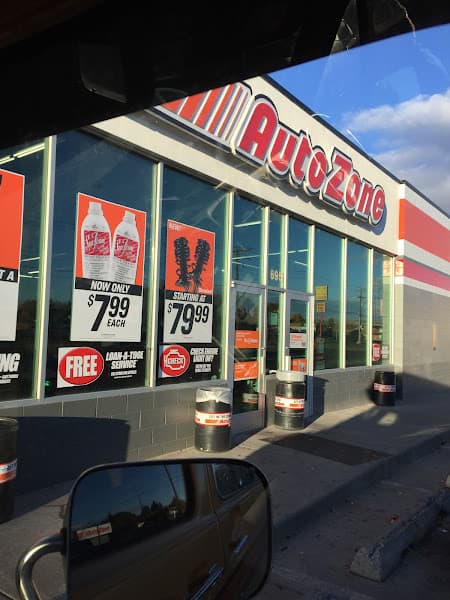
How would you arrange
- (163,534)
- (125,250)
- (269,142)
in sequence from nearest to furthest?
1. (163,534)
2. (125,250)
3. (269,142)

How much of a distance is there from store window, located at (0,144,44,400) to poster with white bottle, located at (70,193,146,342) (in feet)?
1.71

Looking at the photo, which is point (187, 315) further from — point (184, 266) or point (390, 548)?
point (390, 548)

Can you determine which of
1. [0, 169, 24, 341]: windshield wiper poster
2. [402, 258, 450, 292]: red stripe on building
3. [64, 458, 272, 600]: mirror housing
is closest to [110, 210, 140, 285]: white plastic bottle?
[0, 169, 24, 341]: windshield wiper poster

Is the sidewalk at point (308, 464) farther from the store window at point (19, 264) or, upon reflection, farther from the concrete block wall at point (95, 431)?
the store window at point (19, 264)

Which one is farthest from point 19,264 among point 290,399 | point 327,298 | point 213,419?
point 327,298

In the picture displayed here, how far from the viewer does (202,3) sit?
78.0 inches

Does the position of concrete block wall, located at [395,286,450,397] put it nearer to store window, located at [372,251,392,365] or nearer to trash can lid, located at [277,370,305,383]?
store window, located at [372,251,392,365]

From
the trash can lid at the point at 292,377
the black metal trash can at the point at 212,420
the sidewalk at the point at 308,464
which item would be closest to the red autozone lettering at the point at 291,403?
the trash can lid at the point at 292,377

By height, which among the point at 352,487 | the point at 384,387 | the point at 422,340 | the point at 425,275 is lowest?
the point at 352,487

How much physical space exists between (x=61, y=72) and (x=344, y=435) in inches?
301

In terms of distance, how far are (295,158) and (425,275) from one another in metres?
8.45

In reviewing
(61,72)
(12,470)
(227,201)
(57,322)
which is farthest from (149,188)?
(61,72)

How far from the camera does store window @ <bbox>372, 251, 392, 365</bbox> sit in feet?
43.3

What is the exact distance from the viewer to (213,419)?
6.81m
